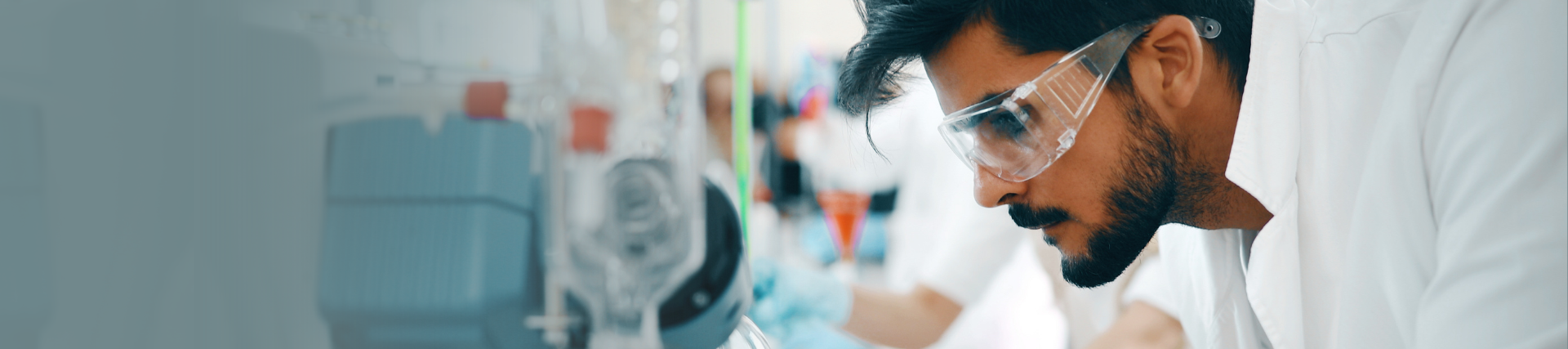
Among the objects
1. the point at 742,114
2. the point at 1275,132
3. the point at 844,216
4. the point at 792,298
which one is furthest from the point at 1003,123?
the point at 844,216

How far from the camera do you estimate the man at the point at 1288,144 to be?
0.66m

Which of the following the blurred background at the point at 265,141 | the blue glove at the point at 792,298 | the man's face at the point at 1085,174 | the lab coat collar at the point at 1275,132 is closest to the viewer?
the blurred background at the point at 265,141

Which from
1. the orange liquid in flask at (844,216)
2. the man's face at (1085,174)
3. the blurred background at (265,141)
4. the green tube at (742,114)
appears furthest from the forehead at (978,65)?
the orange liquid in flask at (844,216)

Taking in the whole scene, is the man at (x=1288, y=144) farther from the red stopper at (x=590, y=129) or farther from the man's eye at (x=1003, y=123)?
the red stopper at (x=590, y=129)

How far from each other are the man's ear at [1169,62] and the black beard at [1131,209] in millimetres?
26

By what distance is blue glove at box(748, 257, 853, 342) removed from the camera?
144 cm

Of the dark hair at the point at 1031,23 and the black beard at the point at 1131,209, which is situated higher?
the dark hair at the point at 1031,23

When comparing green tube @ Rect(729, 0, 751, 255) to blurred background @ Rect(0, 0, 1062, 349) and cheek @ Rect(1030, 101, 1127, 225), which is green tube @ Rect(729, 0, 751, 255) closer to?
blurred background @ Rect(0, 0, 1062, 349)

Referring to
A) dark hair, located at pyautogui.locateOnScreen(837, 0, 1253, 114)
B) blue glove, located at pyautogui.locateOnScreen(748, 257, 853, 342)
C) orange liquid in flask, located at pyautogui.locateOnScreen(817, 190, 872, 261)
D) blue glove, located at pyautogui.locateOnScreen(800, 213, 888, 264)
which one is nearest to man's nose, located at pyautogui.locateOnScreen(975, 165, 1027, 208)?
dark hair, located at pyautogui.locateOnScreen(837, 0, 1253, 114)

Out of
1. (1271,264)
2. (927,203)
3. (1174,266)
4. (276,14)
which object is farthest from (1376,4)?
(927,203)

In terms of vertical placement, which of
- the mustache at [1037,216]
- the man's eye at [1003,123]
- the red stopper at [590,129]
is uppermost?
the red stopper at [590,129]

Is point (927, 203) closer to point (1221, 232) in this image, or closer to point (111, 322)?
point (1221, 232)

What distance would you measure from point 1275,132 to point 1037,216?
10.6 inches

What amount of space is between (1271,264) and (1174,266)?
0.49m
